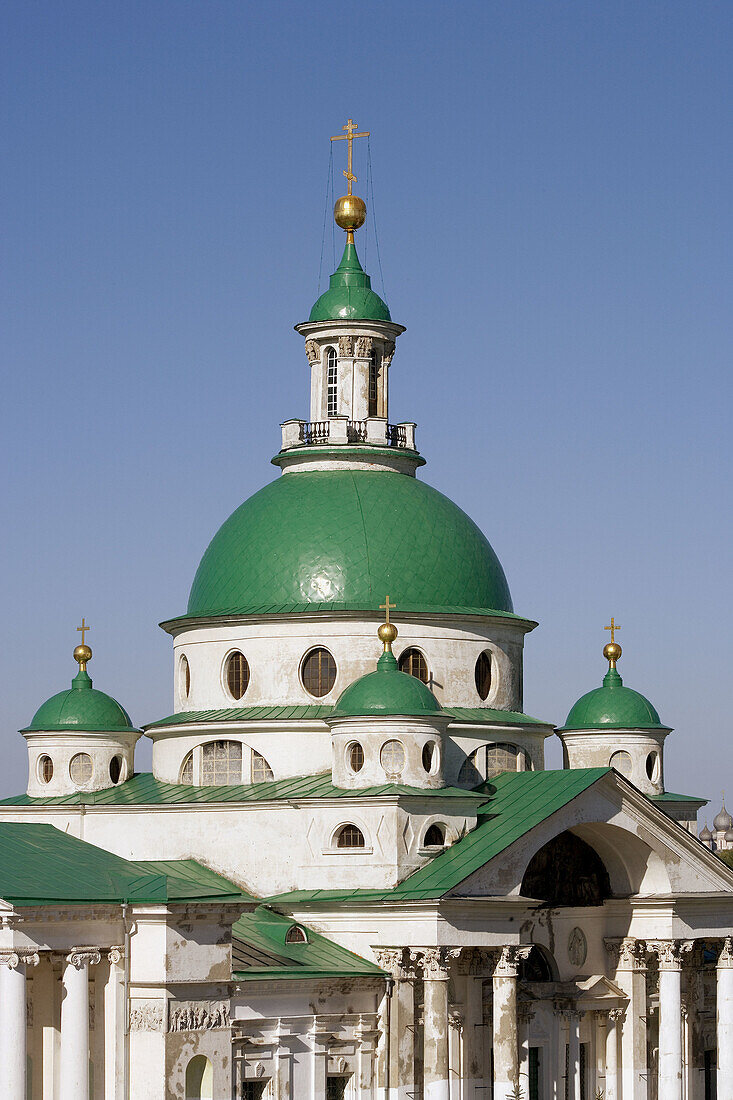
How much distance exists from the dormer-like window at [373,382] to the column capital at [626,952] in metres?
13.4

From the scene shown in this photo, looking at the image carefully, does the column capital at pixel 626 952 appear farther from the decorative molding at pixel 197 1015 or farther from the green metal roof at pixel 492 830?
the decorative molding at pixel 197 1015

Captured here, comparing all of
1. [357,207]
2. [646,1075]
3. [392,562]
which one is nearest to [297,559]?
[392,562]

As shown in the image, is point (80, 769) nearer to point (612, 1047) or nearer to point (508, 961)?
point (508, 961)

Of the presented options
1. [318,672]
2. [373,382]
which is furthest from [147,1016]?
[373,382]

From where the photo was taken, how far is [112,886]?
40875mm

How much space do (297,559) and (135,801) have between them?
6372 mm

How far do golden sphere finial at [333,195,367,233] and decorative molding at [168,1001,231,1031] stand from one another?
2192 centimetres

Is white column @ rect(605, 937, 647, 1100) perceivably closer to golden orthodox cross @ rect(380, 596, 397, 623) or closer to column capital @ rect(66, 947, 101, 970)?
golden orthodox cross @ rect(380, 596, 397, 623)

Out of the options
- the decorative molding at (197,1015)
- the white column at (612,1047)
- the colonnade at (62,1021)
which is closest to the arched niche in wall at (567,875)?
the white column at (612,1047)

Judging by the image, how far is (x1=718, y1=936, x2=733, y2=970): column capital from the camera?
2076 inches

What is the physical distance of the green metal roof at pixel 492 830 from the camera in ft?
151

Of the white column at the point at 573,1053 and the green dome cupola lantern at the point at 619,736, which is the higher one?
the green dome cupola lantern at the point at 619,736

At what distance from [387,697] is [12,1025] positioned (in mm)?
11939

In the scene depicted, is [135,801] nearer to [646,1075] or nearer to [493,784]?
[493,784]
